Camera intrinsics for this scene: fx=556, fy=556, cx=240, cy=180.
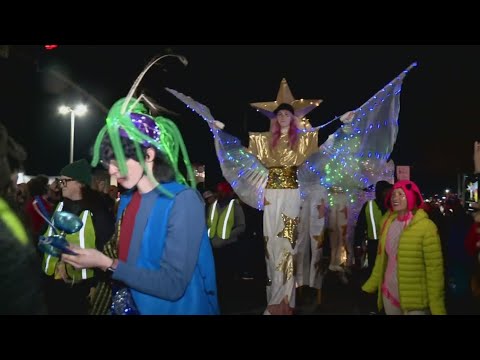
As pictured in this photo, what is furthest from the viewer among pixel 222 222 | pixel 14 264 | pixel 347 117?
pixel 222 222

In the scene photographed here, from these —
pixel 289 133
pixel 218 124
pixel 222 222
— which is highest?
pixel 218 124

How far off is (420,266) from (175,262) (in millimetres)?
2924

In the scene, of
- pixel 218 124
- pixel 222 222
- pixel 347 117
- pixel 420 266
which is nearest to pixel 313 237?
pixel 222 222

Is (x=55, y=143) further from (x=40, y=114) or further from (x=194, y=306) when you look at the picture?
(x=194, y=306)

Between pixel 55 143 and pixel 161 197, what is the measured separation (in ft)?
41.2

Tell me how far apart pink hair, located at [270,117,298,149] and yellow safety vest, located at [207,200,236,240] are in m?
1.97

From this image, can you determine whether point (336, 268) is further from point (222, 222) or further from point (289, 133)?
point (289, 133)

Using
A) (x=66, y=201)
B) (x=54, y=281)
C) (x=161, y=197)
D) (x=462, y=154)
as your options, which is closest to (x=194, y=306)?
(x=161, y=197)

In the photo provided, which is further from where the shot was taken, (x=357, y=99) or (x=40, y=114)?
(x=40, y=114)

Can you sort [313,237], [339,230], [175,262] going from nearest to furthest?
[175,262], [313,237], [339,230]

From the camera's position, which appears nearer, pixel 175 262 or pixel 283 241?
pixel 175 262

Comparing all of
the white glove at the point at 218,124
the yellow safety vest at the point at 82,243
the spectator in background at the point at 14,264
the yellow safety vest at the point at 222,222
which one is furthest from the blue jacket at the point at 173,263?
the yellow safety vest at the point at 222,222

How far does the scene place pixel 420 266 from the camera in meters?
4.64
